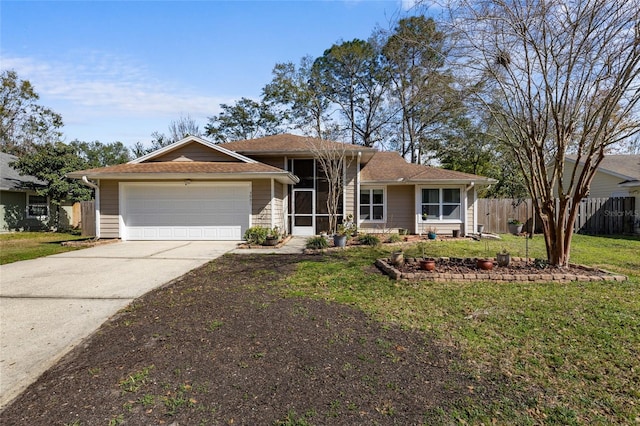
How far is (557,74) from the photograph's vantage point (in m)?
6.28

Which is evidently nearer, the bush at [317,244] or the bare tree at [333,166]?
the bush at [317,244]

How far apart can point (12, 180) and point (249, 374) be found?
2294cm

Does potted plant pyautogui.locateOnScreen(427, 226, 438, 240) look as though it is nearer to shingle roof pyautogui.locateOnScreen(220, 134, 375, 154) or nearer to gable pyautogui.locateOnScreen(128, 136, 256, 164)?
shingle roof pyautogui.locateOnScreen(220, 134, 375, 154)

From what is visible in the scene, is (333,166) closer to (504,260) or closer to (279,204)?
(279,204)

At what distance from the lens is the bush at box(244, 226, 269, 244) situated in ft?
36.6

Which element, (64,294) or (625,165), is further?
(625,165)

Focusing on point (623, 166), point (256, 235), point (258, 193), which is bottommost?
point (256, 235)

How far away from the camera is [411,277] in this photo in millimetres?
6148

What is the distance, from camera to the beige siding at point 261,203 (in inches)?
479

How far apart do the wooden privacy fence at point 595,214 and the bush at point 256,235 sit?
456 inches

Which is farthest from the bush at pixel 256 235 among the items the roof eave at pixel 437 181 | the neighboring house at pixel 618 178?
→ the neighboring house at pixel 618 178

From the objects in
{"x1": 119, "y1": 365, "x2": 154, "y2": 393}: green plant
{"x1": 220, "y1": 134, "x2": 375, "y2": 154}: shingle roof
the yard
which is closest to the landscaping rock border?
the yard

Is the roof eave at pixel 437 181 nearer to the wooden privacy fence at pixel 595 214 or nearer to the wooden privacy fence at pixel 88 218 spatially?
the wooden privacy fence at pixel 595 214

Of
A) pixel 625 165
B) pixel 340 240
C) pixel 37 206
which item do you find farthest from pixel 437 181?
pixel 37 206
